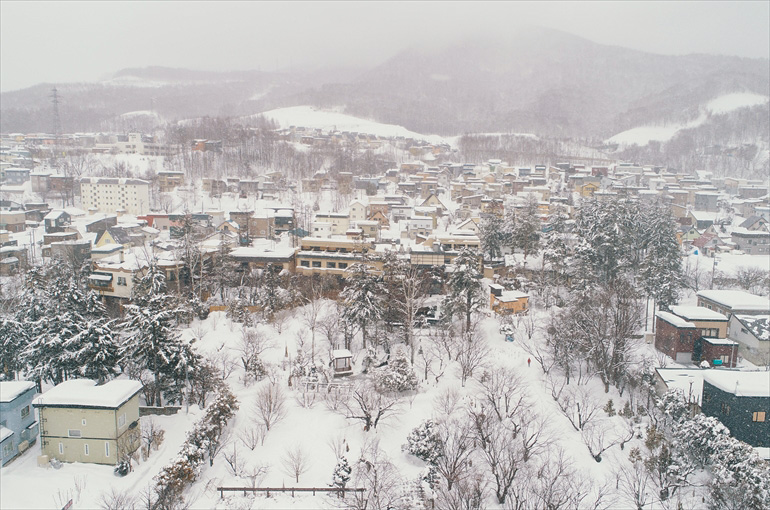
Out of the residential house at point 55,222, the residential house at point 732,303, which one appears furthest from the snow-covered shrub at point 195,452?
the residential house at point 55,222

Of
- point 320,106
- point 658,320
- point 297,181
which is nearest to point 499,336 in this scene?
point 658,320

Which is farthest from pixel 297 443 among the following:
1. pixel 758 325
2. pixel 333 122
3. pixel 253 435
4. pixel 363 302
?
pixel 333 122

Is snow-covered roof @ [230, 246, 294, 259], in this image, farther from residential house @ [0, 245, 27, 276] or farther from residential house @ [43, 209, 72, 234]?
residential house @ [43, 209, 72, 234]

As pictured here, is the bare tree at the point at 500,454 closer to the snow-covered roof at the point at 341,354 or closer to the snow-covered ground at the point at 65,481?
the snow-covered roof at the point at 341,354

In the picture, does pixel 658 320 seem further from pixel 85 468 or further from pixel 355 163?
pixel 355 163

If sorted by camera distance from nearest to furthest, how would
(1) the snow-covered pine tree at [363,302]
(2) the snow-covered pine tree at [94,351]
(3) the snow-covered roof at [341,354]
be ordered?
(2) the snow-covered pine tree at [94,351], (3) the snow-covered roof at [341,354], (1) the snow-covered pine tree at [363,302]
